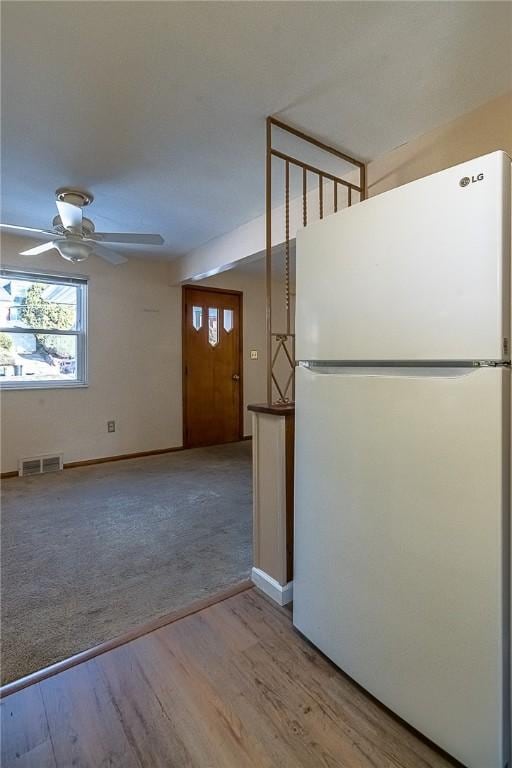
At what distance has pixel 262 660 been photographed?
4.84 ft

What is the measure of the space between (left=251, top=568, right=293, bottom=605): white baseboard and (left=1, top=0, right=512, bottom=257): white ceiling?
2.33 meters

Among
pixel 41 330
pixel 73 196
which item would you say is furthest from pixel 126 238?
pixel 41 330

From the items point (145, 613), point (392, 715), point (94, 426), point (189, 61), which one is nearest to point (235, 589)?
point (145, 613)

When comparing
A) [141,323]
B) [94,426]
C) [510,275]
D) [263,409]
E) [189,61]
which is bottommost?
[94,426]

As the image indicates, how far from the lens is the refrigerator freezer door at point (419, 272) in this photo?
3.17 ft

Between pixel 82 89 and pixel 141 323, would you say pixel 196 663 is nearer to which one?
pixel 82 89

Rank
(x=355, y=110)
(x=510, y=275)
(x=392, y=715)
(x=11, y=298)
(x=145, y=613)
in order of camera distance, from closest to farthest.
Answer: (x=510, y=275)
(x=392, y=715)
(x=145, y=613)
(x=355, y=110)
(x=11, y=298)

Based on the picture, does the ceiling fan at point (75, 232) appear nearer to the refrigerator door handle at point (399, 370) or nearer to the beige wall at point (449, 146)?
the beige wall at point (449, 146)

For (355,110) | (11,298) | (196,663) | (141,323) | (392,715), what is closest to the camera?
(392,715)

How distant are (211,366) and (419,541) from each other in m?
4.41

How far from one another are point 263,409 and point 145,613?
1.09m

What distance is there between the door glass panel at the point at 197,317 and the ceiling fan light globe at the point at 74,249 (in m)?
2.28

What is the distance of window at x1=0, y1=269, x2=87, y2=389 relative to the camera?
3.81 metres

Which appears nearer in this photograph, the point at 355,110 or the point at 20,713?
the point at 20,713
